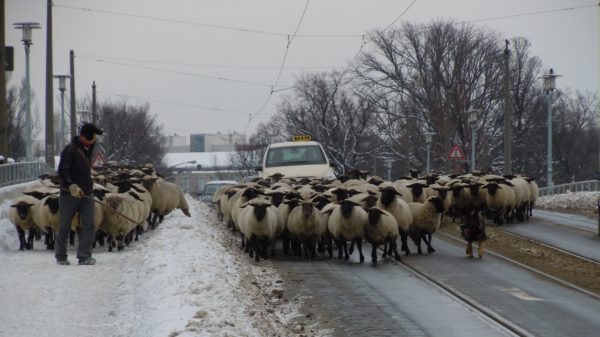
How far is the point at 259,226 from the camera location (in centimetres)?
1806

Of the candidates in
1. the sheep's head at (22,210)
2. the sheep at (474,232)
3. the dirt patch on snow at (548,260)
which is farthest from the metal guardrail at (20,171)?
the dirt patch on snow at (548,260)

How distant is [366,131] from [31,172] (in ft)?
172

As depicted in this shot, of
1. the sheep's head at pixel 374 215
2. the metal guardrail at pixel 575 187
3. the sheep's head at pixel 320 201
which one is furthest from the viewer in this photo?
the metal guardrail at pixel 575 187

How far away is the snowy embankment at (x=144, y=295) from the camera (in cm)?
923

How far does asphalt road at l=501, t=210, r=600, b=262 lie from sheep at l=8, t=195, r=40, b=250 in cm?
1156

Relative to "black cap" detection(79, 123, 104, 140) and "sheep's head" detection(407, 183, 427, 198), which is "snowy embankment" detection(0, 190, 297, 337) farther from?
"sheep's head" detection(407, 183, 427, 198)

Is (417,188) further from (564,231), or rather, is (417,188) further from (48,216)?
(48,216)

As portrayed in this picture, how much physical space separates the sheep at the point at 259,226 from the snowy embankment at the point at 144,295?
1773 mm

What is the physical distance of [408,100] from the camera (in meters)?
67.9

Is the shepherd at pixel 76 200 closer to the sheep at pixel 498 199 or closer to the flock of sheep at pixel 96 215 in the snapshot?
the flock of sheep at pixel 96 215

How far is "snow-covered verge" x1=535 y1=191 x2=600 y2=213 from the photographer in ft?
105

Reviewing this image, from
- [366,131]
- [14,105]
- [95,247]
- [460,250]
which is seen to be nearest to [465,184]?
[460,250]

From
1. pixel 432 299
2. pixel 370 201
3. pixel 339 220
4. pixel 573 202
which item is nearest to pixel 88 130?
pixel 339 220

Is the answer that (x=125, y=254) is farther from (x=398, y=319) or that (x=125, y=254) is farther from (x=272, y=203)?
(x=398, y=319)
